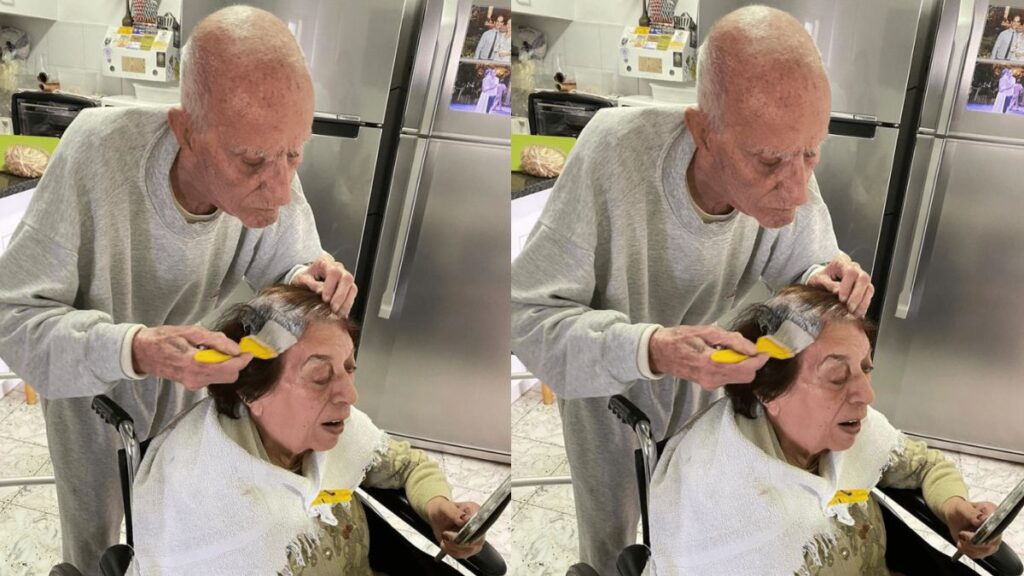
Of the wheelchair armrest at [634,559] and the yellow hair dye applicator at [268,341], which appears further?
the wheelchair armrest at [634,559]

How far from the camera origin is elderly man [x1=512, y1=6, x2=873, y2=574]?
1.63m

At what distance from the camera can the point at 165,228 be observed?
5.50 ft

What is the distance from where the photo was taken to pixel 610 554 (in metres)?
1.93

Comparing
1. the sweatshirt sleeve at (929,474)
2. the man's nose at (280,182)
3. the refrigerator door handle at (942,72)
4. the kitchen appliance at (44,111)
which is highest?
the refrigerator door handle at (942,72)

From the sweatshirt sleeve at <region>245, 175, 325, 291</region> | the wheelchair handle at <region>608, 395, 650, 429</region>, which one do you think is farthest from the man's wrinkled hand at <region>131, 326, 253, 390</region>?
the wheelchair handle at <region>608, 395, 650, 429</region>

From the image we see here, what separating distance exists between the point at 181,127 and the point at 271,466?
1.86 feet

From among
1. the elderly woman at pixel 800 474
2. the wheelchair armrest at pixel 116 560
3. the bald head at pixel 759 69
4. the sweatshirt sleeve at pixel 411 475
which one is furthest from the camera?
the sweatshirt sleeve at pixel 411 475

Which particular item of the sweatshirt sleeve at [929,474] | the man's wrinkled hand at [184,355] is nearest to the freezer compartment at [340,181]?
the man's wrinkled hand at [184,355]

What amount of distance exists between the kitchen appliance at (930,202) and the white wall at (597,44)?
0.44 feet

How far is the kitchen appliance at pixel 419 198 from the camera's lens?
179cm

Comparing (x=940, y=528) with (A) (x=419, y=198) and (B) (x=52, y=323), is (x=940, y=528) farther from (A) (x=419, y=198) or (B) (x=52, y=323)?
(B) (x=52, y=323)

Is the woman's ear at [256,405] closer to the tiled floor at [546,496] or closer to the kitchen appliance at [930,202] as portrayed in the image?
the tiled floor at [546,496]

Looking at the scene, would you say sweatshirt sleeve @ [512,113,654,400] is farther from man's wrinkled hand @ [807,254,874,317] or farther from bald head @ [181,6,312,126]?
bald head @ [181,6,312,126]

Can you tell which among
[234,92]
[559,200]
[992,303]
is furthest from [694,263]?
[234,92]
